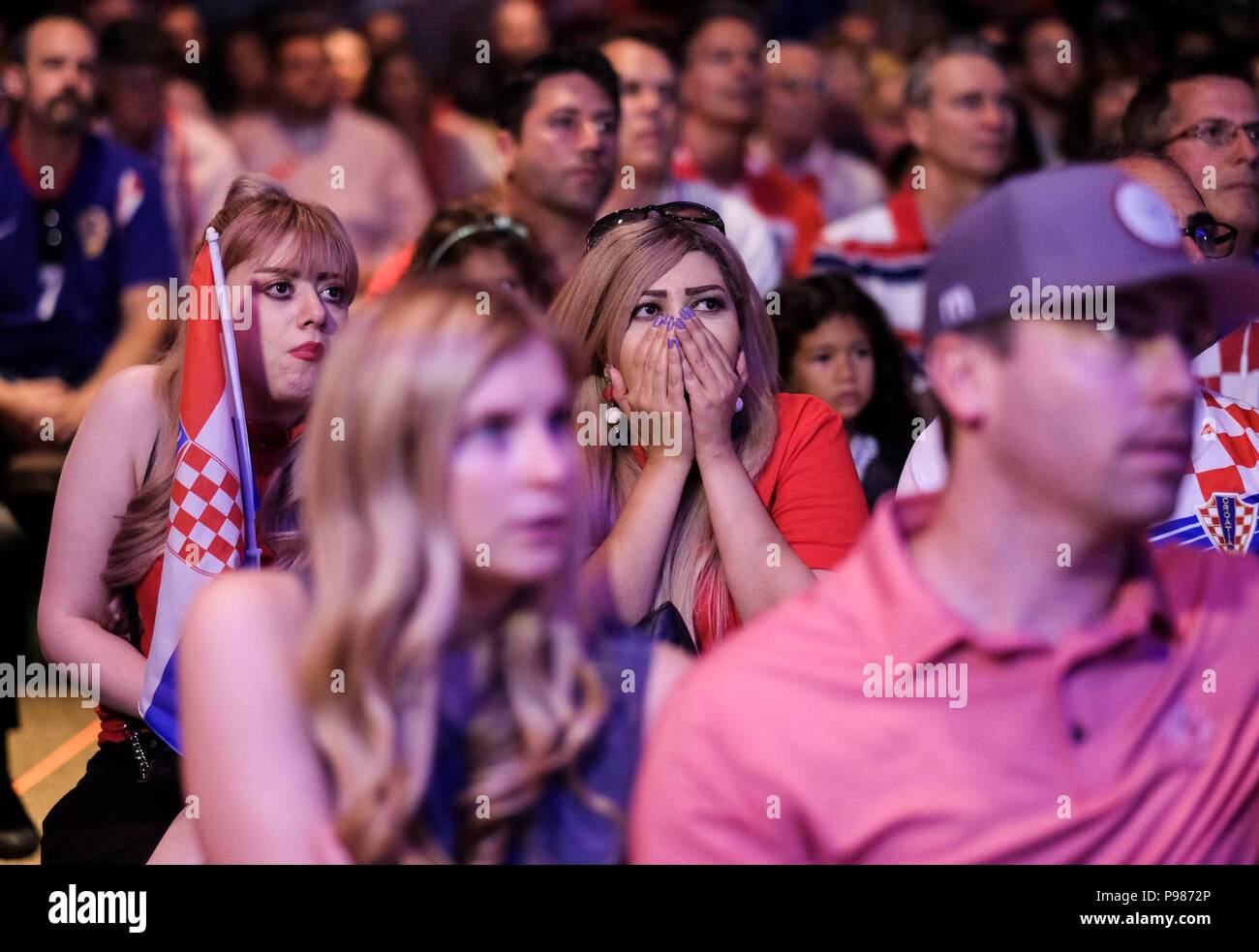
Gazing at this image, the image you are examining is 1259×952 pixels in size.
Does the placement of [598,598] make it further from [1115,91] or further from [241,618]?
[1115,91]

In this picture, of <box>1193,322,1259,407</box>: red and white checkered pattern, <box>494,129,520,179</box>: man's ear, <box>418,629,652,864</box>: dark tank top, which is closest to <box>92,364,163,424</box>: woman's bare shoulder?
<box>418,629,652,864</box>: dark tank top

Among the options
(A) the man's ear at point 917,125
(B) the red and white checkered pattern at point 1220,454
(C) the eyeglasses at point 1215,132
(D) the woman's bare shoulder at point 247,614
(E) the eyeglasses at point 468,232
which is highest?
(A) the man's ear at point 917,125

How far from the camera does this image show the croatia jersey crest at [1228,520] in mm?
2096

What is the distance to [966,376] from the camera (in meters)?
1.34

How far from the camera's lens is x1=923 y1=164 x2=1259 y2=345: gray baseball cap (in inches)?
49.9

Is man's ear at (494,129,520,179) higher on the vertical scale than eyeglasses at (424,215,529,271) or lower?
higher

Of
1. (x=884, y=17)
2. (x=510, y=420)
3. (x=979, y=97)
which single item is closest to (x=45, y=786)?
(x=510, y=420)

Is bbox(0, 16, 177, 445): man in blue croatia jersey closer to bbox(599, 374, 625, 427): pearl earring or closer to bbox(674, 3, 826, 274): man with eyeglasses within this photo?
bbox(674, 3, 826, 274): man with eyeglasses

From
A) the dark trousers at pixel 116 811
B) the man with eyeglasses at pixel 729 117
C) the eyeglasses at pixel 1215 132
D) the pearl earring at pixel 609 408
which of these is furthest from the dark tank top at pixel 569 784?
the man with eyeglasses at pixel 729 117

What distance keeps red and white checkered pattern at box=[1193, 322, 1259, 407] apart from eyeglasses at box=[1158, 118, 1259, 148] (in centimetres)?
39

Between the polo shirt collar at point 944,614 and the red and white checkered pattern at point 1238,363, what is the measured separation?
1.43 m

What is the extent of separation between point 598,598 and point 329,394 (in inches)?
13.8

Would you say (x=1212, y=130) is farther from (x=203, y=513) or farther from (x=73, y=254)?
(x=73, y=254)

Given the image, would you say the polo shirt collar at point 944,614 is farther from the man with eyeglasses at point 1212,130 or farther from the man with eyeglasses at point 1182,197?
the man with eyeglasses at point 1212,130
